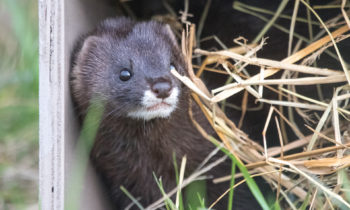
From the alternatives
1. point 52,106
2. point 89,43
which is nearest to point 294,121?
point 89,43

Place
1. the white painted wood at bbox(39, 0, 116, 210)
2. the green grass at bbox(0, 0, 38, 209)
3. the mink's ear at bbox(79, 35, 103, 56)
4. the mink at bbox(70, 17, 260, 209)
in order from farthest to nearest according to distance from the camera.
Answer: the green grass at bbox(0, 0, 38, 209)
the mink's ear at bbox(79, 35, 103, 56)
the mink at bbox(70, 17, 260, 209)
the white painted wood at bbox(39, 0, 116, 210)

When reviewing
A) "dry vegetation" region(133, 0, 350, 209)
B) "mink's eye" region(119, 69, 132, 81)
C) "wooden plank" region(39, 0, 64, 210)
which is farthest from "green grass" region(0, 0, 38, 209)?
"dry vegetation" region(133, 0, 350, 209)

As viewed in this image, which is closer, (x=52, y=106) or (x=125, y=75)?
(x=52, y=106)

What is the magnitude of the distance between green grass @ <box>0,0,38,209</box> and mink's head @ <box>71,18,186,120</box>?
91 cm

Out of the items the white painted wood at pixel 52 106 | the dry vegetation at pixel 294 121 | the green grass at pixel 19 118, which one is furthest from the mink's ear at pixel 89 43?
the green grass at pixel 19 118

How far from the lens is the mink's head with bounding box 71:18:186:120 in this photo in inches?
83.4

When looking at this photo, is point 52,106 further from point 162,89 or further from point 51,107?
point 162,89

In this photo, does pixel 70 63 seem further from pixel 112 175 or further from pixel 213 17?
pixel 213 17

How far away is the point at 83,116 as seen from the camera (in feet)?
7.97

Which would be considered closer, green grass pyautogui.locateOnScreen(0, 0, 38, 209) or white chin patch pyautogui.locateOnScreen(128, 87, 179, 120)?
white chin patch pyautogui.locateOnScreen(128, 87, 179, 120)

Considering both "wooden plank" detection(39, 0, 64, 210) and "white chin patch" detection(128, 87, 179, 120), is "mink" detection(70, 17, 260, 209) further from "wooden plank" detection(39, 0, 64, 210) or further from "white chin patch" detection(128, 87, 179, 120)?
"wooden plank" detection(39, 0, 64, 210)

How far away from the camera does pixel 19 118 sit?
11.4 feet

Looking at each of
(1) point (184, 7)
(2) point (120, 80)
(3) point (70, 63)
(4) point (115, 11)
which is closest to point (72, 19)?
(3) point (70, 63)

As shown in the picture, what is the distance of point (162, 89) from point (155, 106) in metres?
0.09
